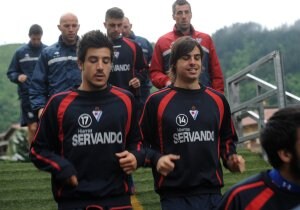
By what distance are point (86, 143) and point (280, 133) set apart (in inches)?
70.0

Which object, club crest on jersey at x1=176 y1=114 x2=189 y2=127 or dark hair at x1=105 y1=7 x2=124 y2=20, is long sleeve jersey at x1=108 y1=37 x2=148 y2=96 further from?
club crest on jersey at x1=176 y1=114 x2=189 y2=127

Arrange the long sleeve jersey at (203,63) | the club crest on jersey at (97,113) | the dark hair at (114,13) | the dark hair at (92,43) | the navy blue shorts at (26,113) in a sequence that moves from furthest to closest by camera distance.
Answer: the navy blue shorts at (26,113) < the dark hair at (114,13) < the long sleeve jersey at (203,63) < the dark hair at (92,43) < the club crest on jersey at (97,113)

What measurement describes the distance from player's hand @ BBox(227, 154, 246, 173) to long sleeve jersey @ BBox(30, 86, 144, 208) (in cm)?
73

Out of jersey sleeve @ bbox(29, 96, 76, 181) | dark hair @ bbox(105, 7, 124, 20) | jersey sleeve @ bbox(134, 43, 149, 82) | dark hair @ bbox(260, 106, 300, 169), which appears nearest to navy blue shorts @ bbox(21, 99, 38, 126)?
jersey sleeve @ bbox(134, 43, 149, 82)

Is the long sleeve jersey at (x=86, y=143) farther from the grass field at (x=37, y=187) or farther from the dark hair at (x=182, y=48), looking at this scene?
the grass field at (x=37, y=187)

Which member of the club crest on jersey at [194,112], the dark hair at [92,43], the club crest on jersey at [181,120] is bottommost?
the club crest on jersey at [181,120]

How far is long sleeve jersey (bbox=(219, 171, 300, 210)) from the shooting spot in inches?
141

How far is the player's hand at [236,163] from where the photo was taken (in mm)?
5652

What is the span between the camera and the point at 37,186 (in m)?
9.77

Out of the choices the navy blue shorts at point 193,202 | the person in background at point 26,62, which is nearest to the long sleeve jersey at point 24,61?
the person in background at point 26,62

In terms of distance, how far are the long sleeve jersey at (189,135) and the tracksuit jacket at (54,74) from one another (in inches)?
79.1

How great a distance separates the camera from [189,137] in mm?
5734

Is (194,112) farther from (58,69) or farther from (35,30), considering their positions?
(35,30)

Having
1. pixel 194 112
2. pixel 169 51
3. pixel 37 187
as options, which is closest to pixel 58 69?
pixel 169 51
